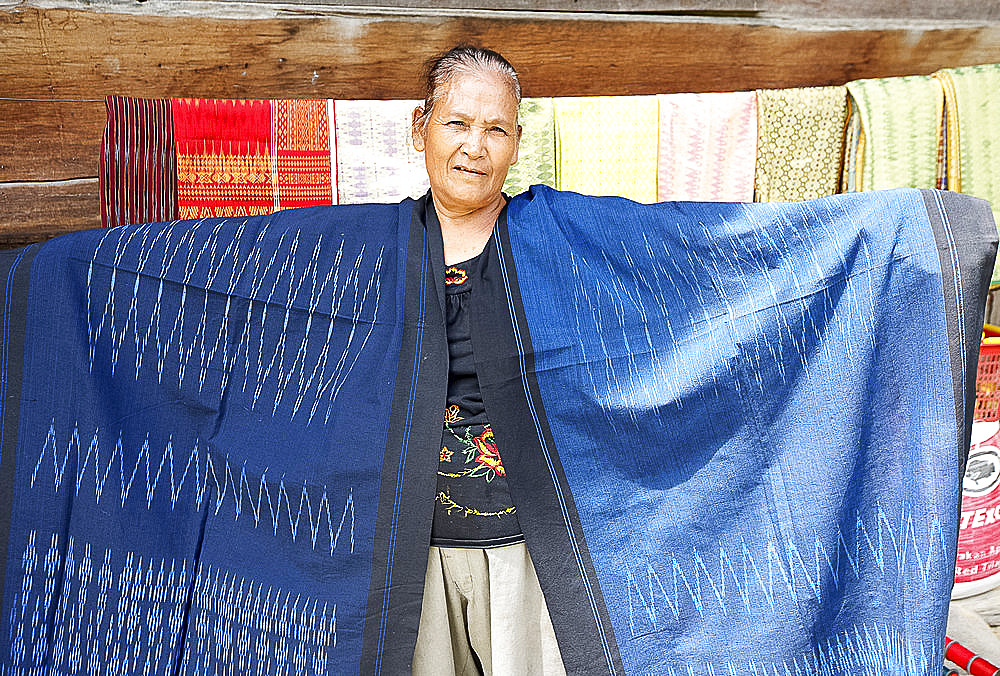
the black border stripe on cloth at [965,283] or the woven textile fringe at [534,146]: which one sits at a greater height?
the woven textile fringe at [534,146]

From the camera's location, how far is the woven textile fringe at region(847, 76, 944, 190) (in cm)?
235

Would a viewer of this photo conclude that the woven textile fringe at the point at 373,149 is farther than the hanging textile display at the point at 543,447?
Yes

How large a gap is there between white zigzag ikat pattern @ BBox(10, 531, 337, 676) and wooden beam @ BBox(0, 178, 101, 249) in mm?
1113

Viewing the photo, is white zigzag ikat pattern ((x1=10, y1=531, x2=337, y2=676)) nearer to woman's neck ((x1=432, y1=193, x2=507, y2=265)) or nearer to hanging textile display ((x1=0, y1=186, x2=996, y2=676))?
hanging textile display ((x1=0, y1=186, x2=996, y2=676))

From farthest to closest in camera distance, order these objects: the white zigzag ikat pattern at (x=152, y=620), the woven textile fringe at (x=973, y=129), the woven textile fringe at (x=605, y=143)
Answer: the woven textile fringe at (x=973, y=129) → the woven textile fringe at (x=605, y=143) → the white zigzag ikat pattern at (x=152, y=620)

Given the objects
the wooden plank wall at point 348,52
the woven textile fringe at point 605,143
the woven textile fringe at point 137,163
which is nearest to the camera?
the woven textile fringe at point 137,163

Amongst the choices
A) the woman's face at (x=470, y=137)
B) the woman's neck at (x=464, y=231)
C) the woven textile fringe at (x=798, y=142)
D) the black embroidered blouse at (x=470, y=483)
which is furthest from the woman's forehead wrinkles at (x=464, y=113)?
the woven textile fringe at (x=798, y=142)

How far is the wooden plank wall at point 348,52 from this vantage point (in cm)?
215

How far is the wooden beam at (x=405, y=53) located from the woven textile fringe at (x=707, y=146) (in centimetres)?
26

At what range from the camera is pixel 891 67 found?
270cm

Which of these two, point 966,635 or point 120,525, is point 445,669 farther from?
point 966,635

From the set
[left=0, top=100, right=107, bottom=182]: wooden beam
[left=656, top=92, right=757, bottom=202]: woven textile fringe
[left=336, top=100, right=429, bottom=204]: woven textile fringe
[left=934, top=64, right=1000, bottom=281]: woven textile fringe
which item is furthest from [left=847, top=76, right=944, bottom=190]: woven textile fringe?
[left=0, top=100, right=107, bottom=182]: wooden beam

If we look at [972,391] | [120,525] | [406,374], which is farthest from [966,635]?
[120,525]

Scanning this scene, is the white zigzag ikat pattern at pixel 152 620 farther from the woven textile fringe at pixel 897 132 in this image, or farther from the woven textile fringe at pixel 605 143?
the woven textile fringe at pixel 897 132
